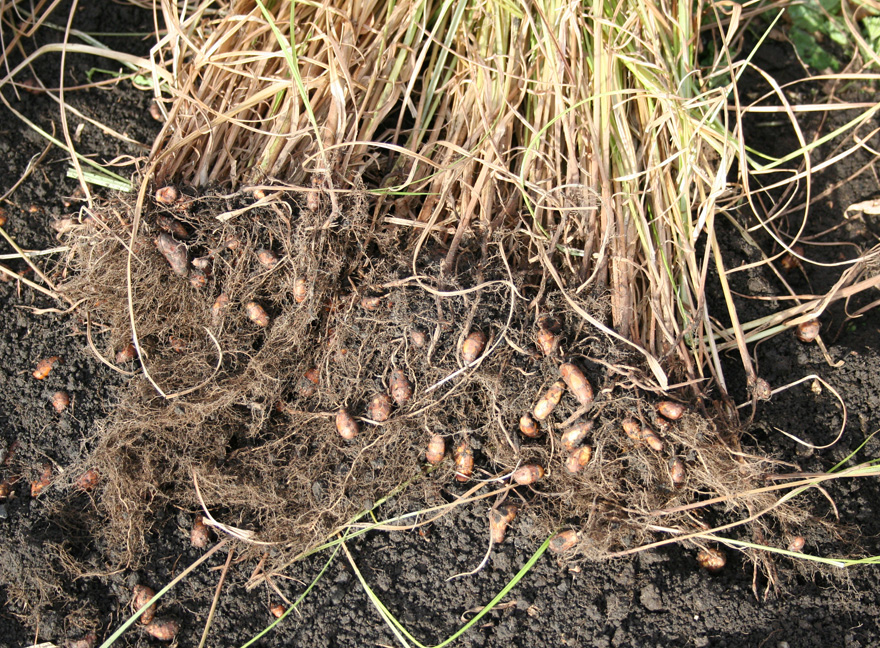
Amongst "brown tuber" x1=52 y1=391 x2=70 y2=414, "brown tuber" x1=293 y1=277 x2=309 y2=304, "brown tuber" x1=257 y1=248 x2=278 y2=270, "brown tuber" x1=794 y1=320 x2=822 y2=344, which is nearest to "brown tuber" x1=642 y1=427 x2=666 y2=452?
"brown tuber" x1=794 y1=320 x2=822 y2=344

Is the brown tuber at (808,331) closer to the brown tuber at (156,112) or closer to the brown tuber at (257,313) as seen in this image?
the brown tuber at (257,313)

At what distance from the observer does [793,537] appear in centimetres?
138

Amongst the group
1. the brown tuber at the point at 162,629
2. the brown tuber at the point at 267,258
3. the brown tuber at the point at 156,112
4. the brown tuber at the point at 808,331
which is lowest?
the brown tuber at the point at 162,629

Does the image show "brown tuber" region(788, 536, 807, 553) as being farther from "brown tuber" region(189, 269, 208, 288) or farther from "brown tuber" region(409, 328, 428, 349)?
"brown tuber" region(189, 269, 208, 288)

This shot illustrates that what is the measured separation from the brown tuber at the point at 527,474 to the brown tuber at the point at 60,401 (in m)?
1.17

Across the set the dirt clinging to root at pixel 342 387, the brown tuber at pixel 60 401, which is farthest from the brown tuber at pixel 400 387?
the brown tuber at pixel 60 401

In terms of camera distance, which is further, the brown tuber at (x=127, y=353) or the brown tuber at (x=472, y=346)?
the brown tuber at (x=127, y=353)

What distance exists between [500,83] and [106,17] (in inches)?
53.3

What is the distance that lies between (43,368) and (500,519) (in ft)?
4.12

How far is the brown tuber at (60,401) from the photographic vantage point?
1.53 m

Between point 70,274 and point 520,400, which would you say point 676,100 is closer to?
point 520,400

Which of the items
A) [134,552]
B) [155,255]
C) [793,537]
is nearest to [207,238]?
[155,255]

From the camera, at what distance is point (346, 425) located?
1.39 meters

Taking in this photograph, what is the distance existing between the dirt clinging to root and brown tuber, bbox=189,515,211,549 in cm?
4
